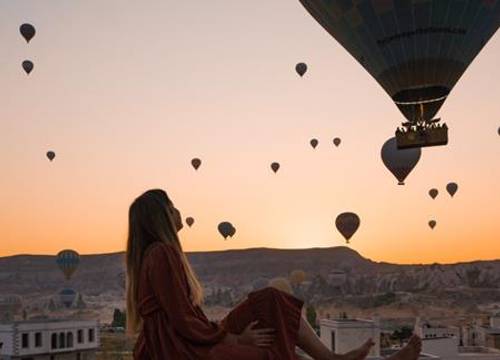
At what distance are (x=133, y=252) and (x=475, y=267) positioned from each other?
533ft

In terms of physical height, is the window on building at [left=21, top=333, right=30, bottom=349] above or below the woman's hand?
below

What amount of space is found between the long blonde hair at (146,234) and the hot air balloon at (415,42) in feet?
60.7

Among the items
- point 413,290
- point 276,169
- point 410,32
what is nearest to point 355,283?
point 413,290

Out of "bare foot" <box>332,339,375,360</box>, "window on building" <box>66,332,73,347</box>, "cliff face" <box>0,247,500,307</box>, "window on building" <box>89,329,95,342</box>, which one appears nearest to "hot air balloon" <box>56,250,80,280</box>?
"window on building" <box>89,329,95,342</box>

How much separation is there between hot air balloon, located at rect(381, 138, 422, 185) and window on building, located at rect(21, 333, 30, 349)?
63.1 ft

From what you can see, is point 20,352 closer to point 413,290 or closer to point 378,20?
point 378,20

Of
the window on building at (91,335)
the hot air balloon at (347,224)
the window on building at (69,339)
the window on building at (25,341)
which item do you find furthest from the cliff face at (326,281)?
the window on building at (25,341)

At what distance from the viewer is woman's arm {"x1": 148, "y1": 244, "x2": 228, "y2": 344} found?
438cm

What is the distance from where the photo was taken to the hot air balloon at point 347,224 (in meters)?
44.5

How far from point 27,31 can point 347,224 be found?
20.2 metres

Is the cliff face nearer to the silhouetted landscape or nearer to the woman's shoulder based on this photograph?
the silhouetted landscape

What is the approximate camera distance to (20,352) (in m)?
38.3

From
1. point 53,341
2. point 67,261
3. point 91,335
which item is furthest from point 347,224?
point 67,261

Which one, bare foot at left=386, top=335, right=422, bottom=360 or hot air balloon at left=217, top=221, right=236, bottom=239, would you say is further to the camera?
hot air balloon at left=217, top=221, right=236, bottom=239
